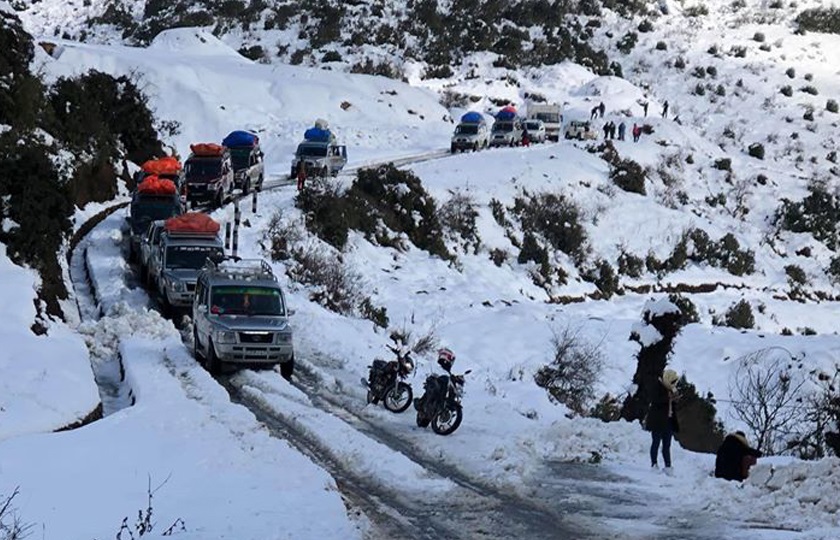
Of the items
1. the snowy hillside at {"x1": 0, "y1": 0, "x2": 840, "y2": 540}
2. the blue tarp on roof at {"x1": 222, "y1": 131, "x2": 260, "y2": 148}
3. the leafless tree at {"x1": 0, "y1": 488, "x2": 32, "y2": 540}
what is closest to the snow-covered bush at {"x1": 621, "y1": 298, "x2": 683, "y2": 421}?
the snowy hillside at {"x1": 0, "y1": 0, "x2": 840, "y2": 540}

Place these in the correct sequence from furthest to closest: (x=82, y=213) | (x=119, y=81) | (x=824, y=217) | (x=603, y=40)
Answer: (x=603, y=40) → (x=824, y=217) → (x=119, y=81) → (x=82, y=213)

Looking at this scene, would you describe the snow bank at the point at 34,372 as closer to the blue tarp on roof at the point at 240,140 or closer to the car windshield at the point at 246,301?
the car windshield at the point at 246,301

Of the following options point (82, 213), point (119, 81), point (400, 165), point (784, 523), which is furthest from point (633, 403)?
point (119, 81)

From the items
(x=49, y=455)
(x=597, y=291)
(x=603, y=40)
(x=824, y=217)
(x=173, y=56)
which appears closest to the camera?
(x=49, y=455)

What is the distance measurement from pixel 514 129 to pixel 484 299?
25.1 meters

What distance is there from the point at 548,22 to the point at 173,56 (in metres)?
39.7

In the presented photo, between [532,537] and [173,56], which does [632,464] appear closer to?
[532,537]

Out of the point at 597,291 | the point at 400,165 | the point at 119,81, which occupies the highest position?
the point at 119,81

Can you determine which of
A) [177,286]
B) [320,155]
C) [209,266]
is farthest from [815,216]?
[209,266]

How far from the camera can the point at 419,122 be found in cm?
6294

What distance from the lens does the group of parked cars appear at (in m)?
18.7

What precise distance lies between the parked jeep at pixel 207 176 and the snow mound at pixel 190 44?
29.9 m

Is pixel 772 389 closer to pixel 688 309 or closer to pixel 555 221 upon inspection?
pixel 688 309

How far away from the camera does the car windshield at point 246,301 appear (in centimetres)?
1939
